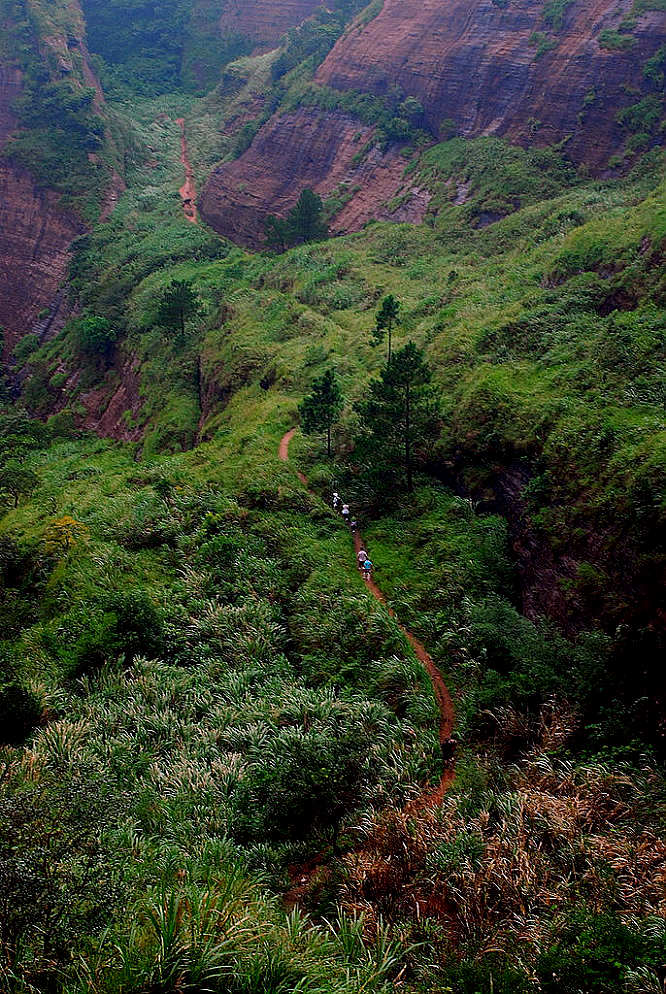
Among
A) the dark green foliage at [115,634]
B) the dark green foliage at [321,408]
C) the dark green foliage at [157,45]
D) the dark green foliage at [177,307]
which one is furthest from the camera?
the dark green foliage at [157,45]

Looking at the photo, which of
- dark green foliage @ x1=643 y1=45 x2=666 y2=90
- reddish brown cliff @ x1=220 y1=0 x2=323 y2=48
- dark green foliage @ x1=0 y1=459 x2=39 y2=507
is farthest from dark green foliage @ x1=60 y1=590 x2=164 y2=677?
reddish brown cliff @ x1=220 y1=0 x2=323 y2=48

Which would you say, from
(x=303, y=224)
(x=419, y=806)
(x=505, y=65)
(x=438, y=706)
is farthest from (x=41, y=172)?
(x=419, y=806)

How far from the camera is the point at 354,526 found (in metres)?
19.4

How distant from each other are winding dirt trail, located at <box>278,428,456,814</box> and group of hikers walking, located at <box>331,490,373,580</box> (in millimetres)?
242

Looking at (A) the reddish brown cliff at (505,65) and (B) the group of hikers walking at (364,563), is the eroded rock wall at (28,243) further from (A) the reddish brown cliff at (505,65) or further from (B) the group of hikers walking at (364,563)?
(B) the group of hikers walking at (364,563)

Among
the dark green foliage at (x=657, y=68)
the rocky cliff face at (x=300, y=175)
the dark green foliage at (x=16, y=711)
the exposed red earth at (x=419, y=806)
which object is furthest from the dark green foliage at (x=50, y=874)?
the rocky cliff face at (x=300, y=175)

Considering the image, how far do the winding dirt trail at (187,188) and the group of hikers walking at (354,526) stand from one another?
43888mm

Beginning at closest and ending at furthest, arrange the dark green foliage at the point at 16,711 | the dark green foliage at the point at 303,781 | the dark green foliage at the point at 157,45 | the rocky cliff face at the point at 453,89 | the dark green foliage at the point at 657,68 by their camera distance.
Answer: the dark green foliage at the point at 303,781 < the dark green foliage at the point at 16,711 < the dark green foliage at the point at 657,68 < the rocky cliff face at the point at 453,89 < the dark green foliage at the point at 157,45

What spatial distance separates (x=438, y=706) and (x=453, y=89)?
46.2m

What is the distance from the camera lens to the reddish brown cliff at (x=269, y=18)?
79.2 meters

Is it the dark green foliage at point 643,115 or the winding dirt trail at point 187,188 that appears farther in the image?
the winding dirt trail at point 187,188

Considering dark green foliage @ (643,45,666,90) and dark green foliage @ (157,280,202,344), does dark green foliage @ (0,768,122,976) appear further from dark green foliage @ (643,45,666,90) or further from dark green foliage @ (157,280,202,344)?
dark green foliage @ (643,45,666,90)

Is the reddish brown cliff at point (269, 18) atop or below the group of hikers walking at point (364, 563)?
atop

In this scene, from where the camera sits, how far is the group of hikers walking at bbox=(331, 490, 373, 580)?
17141 mm
